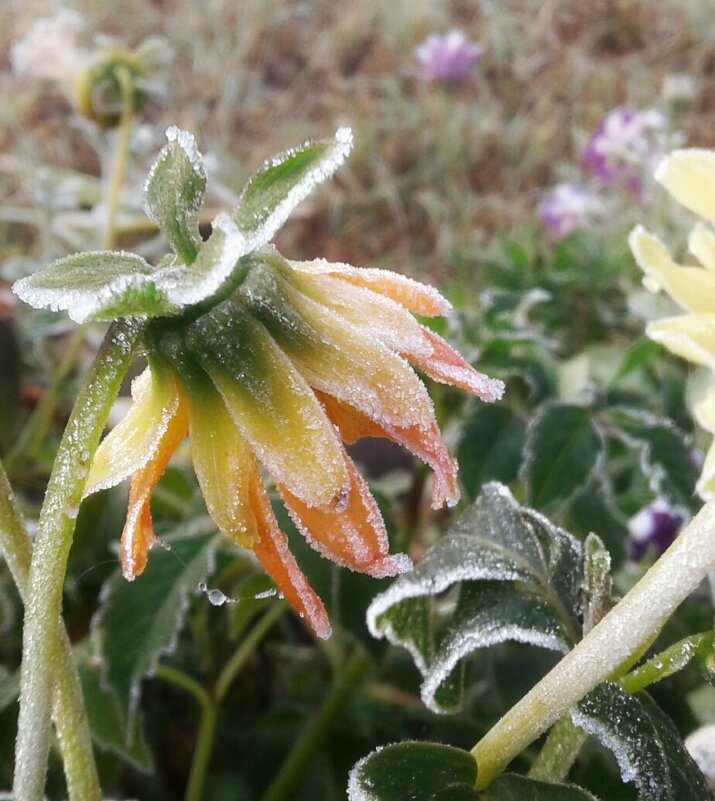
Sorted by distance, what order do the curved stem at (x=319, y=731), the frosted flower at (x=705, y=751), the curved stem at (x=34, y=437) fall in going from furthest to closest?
1. the curved stem at (x=34, y=437)
2. the curved stem at (x=319, y=731)
3. the frosted flower at (x=705, y=751)

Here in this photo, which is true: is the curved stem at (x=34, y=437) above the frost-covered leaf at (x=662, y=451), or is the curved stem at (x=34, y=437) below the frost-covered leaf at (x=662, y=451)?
above

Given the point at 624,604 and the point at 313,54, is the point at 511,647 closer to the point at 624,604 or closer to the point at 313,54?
the point at 624,604

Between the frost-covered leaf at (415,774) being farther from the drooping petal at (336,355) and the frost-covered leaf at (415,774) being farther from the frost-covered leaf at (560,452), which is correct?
the frost-covered leaf at (560,452)

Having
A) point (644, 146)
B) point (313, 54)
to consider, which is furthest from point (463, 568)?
point (313, 54)

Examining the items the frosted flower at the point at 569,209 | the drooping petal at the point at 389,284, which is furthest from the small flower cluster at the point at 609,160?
the drooping petal at the point at 389,284

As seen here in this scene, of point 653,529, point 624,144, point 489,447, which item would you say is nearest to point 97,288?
point 489,447

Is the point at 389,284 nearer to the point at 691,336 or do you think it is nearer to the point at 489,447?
the point at 691,336
